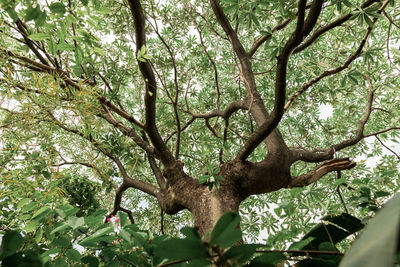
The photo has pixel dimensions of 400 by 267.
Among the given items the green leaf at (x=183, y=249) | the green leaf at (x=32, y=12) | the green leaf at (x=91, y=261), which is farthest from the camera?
the green leaf at (x=32, y=12)

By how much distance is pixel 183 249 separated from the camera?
40 centimetres

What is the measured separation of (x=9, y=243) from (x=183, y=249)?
453mm

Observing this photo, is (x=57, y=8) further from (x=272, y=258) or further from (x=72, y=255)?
(x=272, y=258)

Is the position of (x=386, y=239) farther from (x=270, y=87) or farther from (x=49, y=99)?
(x=270, y=87)

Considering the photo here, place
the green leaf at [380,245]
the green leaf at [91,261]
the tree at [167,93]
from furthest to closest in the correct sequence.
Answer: the tree at [167,93], the green leaf at [91,261], the green leaf at [380,245]

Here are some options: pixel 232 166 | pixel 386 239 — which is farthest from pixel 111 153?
pixel 386 239

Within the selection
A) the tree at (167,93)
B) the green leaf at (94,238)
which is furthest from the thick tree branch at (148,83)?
the green leaf at (94,238)

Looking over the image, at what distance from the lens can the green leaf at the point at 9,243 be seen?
550 millimetres

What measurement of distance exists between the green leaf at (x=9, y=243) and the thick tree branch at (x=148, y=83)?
72.2 inches

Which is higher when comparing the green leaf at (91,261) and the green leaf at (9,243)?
the green leaf at (9,243)

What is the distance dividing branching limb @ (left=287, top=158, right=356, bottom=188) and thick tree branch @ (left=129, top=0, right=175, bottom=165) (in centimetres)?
155

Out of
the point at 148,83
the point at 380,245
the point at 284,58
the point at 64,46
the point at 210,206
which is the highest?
the point at 148,83

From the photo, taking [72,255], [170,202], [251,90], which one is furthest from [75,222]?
[251,90]

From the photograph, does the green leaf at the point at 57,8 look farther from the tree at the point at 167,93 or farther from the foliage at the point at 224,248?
the foliage at the point at 224,248
